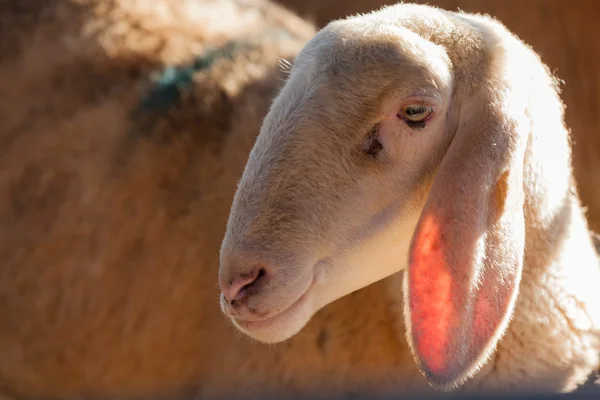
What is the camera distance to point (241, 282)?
69.8 inches

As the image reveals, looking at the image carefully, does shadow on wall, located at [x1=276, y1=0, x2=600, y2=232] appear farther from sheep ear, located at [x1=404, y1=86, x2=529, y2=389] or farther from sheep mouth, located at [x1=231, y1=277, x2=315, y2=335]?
sheep mouth, located at [x1=231, y1=277, x2=315, y2=335]

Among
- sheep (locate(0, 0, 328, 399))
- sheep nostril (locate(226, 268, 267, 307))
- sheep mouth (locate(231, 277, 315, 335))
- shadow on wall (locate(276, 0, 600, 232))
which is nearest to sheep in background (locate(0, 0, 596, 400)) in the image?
sheep (locate(0, 0, 328, 399))

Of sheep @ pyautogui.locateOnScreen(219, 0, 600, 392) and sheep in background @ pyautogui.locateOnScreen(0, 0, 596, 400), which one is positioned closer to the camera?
sheep @ pyautogui.locateOnScreen(219, 0, 600, 392)

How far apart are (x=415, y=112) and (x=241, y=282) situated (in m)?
0.58

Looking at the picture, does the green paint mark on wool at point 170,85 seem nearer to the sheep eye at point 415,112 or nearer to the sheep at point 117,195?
the sheep at point 117,195

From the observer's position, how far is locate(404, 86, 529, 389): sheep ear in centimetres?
173

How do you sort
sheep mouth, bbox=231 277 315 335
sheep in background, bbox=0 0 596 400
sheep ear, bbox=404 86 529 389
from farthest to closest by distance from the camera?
sheep in background, bbox=0 0 596 400 < sheep mouth, bbox=231 277 315 335 < sheep ear, bbox=404 86 529 389

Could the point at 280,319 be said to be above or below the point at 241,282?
below

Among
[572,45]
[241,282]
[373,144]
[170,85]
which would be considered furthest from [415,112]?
[572,45]

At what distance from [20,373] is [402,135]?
195cm

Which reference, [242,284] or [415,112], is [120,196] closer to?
[242,284]

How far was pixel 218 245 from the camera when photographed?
2.79 metres

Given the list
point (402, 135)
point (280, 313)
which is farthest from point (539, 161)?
point (280, 313)

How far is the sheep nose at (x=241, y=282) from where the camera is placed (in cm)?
177
